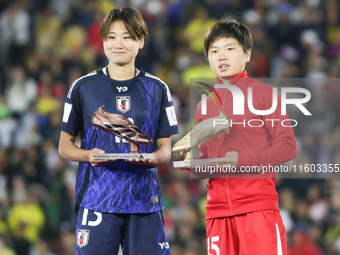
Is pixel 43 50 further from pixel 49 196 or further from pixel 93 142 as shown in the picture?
pixel 93 142

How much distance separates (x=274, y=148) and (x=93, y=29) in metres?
6.52

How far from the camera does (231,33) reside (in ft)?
10.3

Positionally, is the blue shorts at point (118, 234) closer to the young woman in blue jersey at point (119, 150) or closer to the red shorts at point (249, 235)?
the young woman in blue jersey at point (119, 150)

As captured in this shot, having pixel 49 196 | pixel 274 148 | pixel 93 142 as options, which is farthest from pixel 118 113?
pixel 49 196

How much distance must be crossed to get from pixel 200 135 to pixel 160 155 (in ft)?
0.91

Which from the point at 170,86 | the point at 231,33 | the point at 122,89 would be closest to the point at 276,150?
the point at 231,33

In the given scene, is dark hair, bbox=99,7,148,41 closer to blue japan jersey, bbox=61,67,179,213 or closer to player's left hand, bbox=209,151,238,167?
blue japan jersey, bbox=61,67,179,213

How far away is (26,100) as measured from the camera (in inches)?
329

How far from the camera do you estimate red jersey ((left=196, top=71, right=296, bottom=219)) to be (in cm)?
298

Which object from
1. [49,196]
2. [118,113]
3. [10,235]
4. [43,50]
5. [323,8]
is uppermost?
[323,8]

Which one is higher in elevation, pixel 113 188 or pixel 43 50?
pixel 43 50

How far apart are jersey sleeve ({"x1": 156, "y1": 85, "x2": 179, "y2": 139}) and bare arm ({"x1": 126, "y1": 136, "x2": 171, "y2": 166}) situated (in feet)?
0.13

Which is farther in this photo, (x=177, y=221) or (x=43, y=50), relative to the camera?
(x=43, y=50)

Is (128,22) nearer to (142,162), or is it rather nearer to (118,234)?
(142,162)
